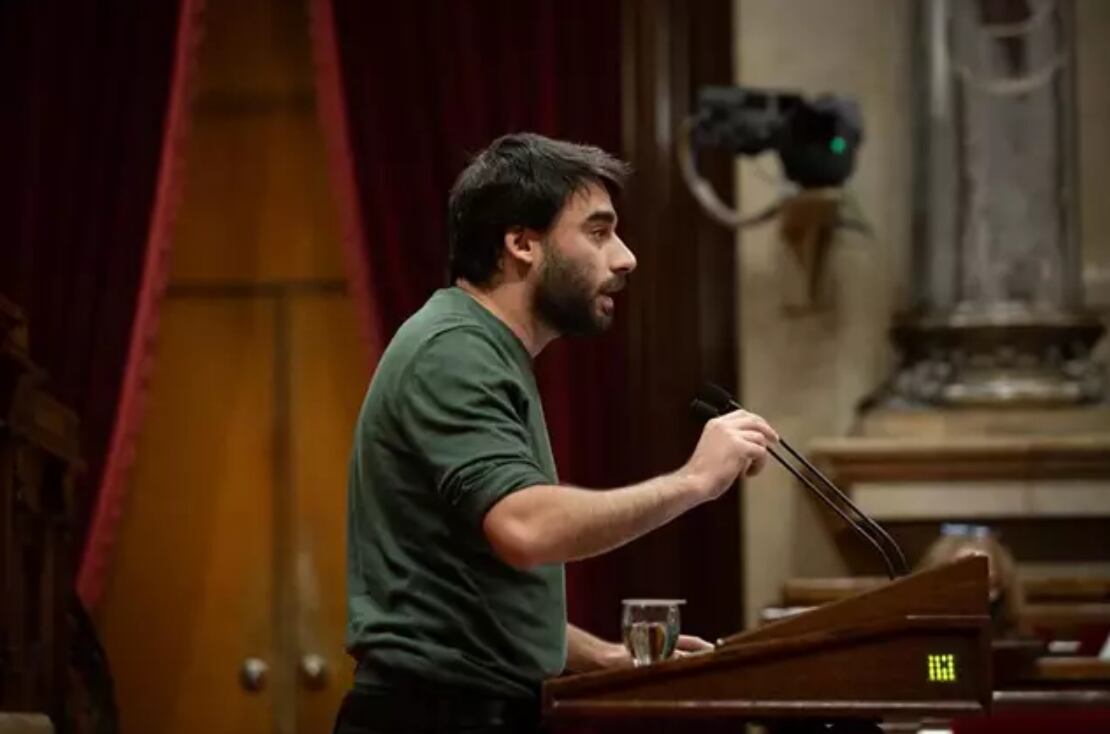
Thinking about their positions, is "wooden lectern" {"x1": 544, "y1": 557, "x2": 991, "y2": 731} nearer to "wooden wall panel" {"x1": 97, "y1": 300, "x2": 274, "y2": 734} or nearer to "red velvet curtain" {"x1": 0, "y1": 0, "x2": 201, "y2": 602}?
"red velvet curtain" {"x1": 0, "y1": 0, "x2": 201, "y2": 602}

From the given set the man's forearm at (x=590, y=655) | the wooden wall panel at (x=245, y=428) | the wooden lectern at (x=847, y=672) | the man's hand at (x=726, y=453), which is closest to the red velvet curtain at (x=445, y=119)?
the wooden wall panel at (x=245, y=428)

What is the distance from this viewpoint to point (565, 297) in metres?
2.36

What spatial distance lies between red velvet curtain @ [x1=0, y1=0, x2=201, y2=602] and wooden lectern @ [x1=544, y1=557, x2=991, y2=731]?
4.11 m

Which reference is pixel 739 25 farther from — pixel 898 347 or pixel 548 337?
pixel 548 337

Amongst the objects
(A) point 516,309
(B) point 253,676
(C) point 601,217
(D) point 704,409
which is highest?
(C) point 601,217

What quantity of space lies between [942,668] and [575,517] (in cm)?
40

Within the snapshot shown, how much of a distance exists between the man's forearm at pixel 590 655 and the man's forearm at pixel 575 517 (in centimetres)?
37

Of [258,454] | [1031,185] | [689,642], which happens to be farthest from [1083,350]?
[689,642]

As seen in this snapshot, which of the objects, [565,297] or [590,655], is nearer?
[565,297]

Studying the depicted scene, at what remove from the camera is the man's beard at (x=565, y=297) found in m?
2.36

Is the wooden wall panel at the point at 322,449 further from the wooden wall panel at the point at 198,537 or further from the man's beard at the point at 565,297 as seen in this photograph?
the man's beard at the point at 565,297

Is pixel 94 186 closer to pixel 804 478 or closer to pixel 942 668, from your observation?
pixel 804 478

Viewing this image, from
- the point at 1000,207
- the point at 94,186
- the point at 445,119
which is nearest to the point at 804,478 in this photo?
the point at 1000,207

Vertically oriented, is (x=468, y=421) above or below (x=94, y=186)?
below
